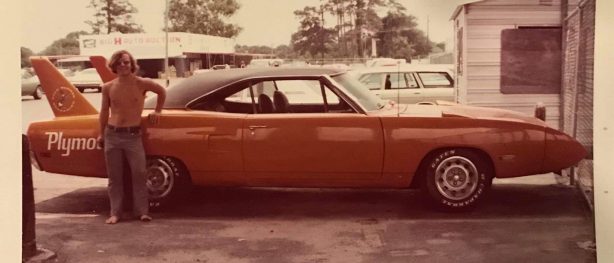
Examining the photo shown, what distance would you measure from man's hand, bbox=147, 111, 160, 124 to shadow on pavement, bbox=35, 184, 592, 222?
1.19ft

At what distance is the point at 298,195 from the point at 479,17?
1.15 meters

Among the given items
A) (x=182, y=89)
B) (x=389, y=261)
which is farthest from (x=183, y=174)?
(x=389, y=261)

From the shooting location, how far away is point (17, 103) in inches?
139

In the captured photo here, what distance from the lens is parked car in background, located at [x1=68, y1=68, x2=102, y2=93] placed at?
3.67 meters

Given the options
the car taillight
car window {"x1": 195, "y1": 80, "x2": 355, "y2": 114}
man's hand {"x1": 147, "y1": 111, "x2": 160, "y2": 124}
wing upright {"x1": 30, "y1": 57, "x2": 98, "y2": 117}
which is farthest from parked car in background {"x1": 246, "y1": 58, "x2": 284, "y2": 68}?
the car taillight

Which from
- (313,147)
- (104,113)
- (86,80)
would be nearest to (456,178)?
(313,147)

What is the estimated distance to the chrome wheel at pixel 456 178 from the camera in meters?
4.07

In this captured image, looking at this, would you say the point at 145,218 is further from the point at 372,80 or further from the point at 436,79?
the point at 436,79

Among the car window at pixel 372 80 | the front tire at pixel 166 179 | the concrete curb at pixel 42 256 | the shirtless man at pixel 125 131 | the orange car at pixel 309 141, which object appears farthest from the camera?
the front tire at pixel 166 179

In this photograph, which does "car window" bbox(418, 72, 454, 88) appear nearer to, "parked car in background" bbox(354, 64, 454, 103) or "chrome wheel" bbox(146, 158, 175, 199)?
"parked car in background" bbox(354, 64, 454, 103)

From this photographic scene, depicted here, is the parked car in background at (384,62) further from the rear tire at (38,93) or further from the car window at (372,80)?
the rear tire at (38,93)

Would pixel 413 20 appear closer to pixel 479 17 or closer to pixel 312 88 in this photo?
pixel 479 17

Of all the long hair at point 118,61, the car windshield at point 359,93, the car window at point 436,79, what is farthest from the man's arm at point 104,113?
the car window at point 436,79

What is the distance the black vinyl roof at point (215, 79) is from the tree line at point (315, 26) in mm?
253
